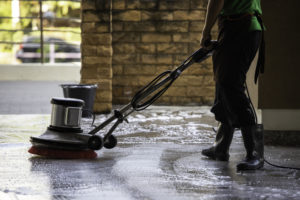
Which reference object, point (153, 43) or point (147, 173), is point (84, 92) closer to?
point (153, 43)

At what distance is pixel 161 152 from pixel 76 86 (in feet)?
8.44

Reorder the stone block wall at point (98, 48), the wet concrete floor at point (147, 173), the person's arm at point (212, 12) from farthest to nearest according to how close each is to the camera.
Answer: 1. the stone block wall at point (98, 48)
2. the person's arm at point (212, 12)
3. the wet concrete floor at point (147, 173)

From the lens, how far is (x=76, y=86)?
7.53 meters

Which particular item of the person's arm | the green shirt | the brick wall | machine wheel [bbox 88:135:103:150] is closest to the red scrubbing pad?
machine wheel [bbox 88:135:103:150]

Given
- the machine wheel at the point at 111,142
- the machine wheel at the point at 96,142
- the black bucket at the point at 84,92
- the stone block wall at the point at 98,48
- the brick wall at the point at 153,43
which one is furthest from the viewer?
the brick wall at the point at 153,43

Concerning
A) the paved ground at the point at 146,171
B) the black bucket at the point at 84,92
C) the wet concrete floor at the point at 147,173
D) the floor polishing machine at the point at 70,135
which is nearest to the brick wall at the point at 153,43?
the black bucket at the point at 84,92

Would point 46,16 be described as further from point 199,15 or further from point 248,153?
point 248,153

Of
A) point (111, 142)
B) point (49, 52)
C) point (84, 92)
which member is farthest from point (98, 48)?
point (49, 52)

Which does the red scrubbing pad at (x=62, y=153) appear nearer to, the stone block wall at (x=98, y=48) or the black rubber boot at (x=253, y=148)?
the black rubber boot at (x=253, y=148)

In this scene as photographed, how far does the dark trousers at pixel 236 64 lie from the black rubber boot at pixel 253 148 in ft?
0.25

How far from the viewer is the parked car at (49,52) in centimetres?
1433

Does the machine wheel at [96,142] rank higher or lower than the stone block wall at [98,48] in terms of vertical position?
lower

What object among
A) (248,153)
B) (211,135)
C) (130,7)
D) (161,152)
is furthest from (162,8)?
(248,153)

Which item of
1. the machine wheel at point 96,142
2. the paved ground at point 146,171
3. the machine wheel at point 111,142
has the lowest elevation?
the paved ground at point 146,171
